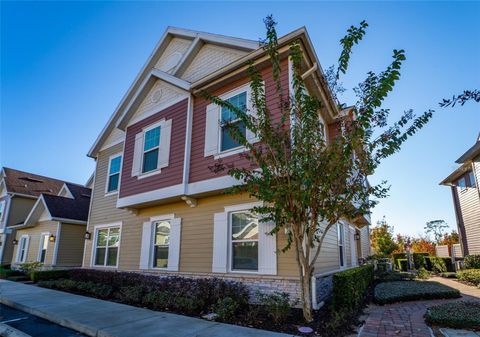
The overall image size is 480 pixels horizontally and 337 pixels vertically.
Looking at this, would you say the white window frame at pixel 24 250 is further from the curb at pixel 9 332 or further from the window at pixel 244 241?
the window at pixel 244 241

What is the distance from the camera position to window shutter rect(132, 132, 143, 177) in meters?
10.9

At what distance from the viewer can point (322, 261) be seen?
8031 millimetres

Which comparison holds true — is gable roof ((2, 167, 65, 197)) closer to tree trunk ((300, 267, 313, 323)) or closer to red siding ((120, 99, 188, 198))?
red siding ((120, 99, 188, 198))

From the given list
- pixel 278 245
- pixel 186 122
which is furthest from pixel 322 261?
pixel 186 122

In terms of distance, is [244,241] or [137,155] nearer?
[244,241]

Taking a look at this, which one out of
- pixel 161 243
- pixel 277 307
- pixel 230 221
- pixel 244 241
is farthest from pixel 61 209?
pixel 277 307

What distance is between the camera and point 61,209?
16562mm

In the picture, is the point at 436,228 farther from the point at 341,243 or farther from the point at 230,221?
the point at 230,221

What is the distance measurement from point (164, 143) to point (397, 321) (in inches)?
338

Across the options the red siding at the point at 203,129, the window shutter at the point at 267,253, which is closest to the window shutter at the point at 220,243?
the window shutter at the point at 267,253

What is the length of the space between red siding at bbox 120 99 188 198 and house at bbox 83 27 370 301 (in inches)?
1.6

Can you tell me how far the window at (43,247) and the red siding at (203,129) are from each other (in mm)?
13212

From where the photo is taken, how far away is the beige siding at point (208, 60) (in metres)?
10.1

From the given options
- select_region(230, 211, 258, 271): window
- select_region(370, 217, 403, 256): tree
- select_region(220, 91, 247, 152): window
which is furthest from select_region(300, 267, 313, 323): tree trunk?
select_region(370, 217, 403, 256): tree
